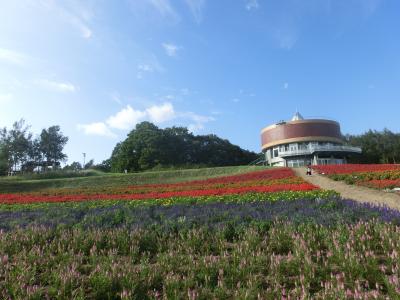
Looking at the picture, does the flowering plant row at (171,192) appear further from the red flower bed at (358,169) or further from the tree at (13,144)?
the tree at (13,144)

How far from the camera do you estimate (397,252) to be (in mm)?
4965

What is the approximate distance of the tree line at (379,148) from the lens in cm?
6988

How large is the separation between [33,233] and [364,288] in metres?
6.55

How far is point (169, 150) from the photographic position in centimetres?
7106

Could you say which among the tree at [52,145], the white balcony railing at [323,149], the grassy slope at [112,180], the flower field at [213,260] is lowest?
the flower field at [213,260]

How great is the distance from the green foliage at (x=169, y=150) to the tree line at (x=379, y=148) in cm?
2720

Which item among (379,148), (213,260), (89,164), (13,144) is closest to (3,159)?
(13,144)

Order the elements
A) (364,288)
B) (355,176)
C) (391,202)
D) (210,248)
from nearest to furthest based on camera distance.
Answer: (364,288) < (210,248) < (391,202) < (355,176)

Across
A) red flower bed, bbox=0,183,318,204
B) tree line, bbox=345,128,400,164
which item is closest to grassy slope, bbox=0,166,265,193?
red flower bed, bbox=0,183,318,204

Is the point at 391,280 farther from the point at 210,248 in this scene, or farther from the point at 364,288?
the point at 210,248

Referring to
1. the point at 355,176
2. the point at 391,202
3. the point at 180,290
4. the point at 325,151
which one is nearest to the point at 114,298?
the point at 180,290

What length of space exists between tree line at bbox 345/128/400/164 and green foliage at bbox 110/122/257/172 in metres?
27.2

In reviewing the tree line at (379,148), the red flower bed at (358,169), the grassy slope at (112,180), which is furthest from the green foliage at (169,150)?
the red flower bed at (358,169)

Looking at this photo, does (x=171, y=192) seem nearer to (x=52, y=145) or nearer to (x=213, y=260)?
(x=213, y=260)
